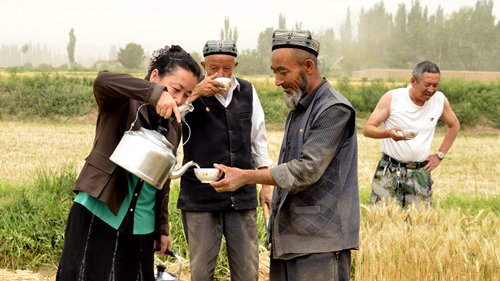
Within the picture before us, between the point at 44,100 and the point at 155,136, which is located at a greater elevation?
the point at 44,100

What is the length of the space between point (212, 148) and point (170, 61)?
3.02 ft

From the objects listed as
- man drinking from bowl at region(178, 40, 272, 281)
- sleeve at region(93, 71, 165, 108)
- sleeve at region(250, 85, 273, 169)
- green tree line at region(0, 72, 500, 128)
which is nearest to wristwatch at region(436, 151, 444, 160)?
sleeve at region(250, 85, 273, 169)

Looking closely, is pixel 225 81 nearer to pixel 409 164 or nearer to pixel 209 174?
pixel 209 174

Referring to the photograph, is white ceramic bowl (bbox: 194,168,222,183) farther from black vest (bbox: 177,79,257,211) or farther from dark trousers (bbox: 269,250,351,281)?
black vest (bbox: 177,79,257,211)

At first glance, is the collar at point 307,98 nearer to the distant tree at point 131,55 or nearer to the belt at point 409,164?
the belt at point 409,164

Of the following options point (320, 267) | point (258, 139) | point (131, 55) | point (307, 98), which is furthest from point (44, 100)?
point (131, 55)

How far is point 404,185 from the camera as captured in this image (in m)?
5.82

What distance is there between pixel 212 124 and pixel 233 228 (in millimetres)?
658

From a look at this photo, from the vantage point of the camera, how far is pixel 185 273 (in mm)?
5355

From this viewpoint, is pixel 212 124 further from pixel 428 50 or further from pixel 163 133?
pixel 428 50

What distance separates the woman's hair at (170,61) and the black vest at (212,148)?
74cm

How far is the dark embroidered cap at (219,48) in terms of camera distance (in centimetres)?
421

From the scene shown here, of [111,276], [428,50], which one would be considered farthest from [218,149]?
[428,50]

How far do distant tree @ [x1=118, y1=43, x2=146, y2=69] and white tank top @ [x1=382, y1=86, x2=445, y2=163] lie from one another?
58.8 meters
